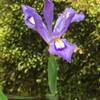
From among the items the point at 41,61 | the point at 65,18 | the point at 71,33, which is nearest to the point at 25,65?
the point at 41,61

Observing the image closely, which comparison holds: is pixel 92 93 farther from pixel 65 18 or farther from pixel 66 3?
pixel 65 18

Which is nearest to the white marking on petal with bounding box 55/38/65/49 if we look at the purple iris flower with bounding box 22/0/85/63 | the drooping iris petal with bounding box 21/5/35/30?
the purple iris flower with bounding box 22/0/85/63

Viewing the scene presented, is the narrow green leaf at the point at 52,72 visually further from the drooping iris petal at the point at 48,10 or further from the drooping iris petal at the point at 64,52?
the drooping iris petal at the point at 48,10

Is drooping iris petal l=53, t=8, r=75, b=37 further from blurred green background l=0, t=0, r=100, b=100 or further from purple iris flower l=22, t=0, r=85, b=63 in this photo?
blurred green background l=0, t=0, r=100, b=100

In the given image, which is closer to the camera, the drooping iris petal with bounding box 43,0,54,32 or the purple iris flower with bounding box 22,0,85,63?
the purple iris flower with bounding box 22,0,85,63

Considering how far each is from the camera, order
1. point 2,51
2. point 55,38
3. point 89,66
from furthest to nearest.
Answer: point 2,51
point 89,66
point 55,38

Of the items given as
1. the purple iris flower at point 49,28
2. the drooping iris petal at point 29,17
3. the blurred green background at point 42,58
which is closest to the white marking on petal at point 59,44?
the purple iris flower at point 49,28

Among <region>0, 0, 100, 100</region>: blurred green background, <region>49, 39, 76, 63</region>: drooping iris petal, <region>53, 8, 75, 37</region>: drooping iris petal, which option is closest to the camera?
<region>49, 39, 76, 63</region>: drooping iris petal

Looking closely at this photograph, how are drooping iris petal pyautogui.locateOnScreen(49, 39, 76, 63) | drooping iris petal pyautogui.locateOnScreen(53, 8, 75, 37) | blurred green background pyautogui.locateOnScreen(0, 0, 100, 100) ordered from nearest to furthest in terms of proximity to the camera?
1. drooping iris petal pyautogui.locateOnScreen(49, 39, 76, 63)
2. drooping iris petal pyautogui.locateOnScreen(53, 8, 75, 37)
3. blurred green background pyautogui.locateOnScreen(0, 0, 100, 100)
